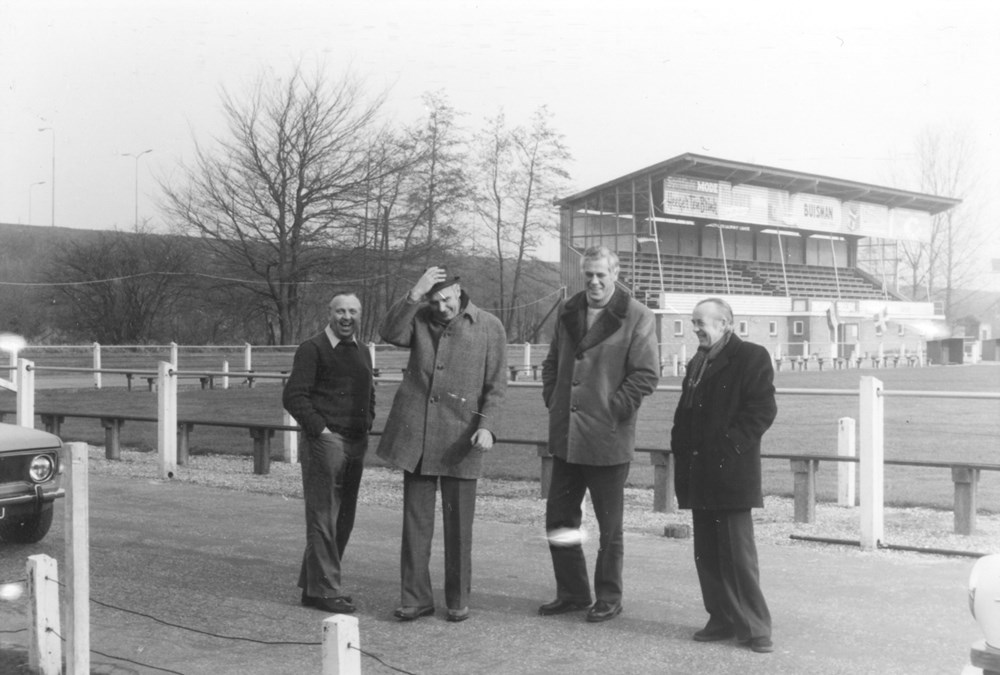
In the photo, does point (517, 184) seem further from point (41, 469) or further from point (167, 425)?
point (41, 469)

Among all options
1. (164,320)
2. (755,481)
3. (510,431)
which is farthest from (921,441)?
(164,320)

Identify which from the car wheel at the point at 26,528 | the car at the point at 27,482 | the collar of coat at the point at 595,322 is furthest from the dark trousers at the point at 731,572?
the car wheel at the point at 26,528

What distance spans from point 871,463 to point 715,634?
2.70 metres

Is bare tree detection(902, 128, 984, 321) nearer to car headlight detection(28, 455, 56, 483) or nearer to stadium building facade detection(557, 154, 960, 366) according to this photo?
stadium building facade detection(557, 154, 960, 366)

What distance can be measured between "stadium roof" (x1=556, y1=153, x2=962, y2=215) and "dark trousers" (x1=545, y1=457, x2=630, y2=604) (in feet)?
72.0

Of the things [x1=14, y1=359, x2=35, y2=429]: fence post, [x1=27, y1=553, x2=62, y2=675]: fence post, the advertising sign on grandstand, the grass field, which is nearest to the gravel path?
[x1=14, y1=359, x2=35, y2=429]: fence post

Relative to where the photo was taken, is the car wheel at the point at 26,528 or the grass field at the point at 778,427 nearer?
the car wheel at the point at 26,528

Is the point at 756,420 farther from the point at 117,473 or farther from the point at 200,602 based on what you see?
the point at 117,473

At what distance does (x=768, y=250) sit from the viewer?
40.2 meters

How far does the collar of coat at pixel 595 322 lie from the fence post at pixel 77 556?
237 centimetres

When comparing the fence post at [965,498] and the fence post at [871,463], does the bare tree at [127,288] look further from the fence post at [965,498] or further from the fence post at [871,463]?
the fence post at [871,463]

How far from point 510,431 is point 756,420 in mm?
12107

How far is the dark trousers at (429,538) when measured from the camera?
5.12 metres

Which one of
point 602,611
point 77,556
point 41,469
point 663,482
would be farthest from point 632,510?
point 77,556
